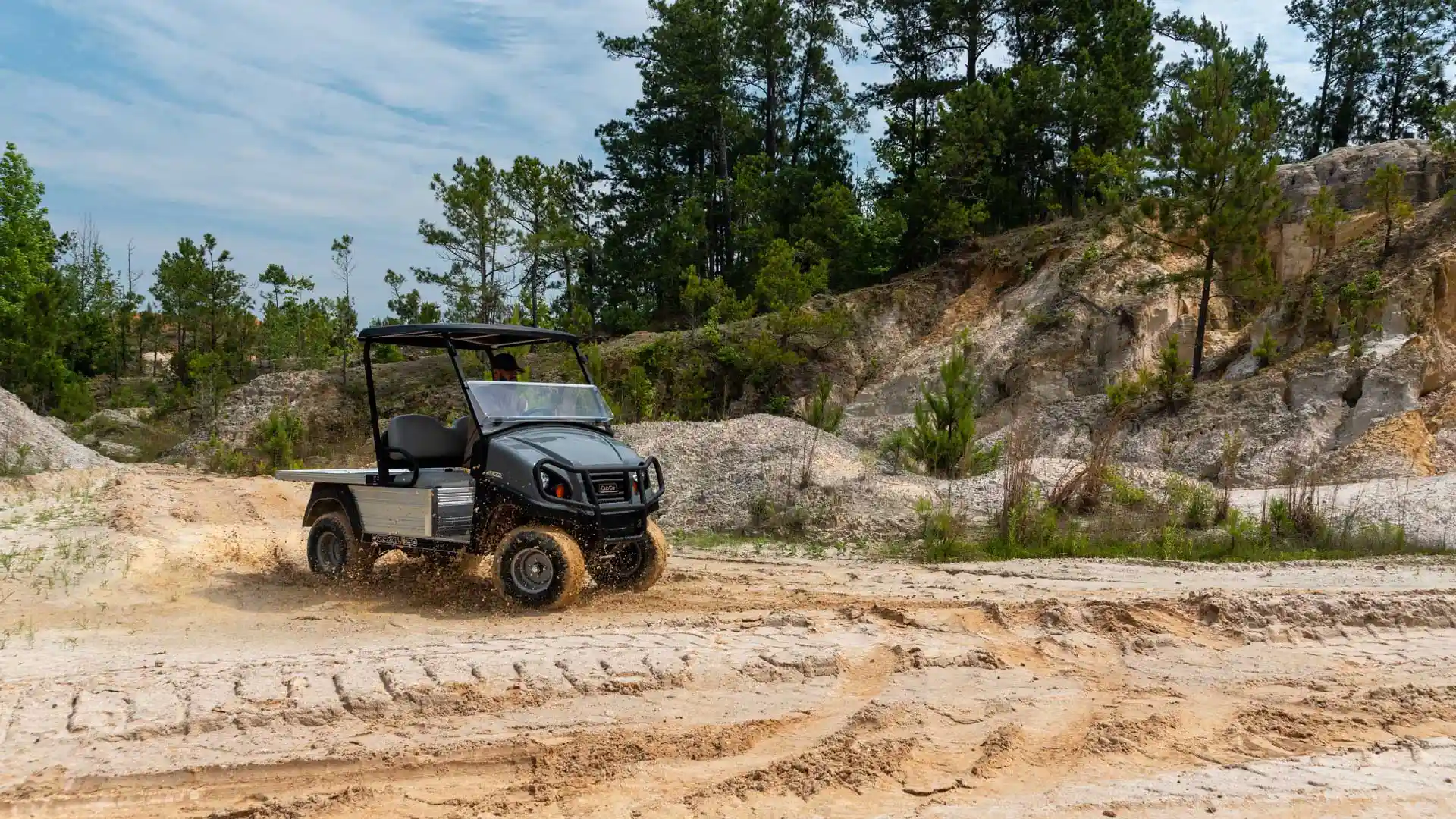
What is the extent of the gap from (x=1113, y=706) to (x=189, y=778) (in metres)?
4.56

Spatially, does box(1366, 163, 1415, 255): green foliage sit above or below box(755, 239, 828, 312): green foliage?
above

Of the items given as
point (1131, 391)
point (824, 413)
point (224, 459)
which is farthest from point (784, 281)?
point (224, 459)

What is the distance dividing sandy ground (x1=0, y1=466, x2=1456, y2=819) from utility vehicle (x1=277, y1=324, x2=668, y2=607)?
1.30ft

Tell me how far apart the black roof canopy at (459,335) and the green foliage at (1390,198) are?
19.3 meters

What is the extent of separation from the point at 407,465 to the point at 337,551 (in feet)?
4.07

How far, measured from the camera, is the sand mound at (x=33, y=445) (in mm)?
16516

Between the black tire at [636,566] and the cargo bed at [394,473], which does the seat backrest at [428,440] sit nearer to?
the cargo bed at [394,473]

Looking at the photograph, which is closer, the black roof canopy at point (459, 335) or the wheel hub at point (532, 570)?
the wheel hub at point (532, 570)

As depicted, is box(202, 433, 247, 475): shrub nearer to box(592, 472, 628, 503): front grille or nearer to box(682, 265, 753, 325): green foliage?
box(682, 265, 753, 325): green foliage

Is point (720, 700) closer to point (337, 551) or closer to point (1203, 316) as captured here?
point (337, 551)

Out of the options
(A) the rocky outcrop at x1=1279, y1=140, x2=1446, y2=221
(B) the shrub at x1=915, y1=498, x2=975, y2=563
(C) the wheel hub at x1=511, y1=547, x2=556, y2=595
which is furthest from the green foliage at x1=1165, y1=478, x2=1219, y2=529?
(A) the rocky outcrop at x1=1279, y1=140, x2=1446, y2=221

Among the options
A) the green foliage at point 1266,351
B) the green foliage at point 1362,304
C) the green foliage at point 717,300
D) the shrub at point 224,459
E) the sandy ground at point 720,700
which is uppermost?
the green foliage at point 717,300

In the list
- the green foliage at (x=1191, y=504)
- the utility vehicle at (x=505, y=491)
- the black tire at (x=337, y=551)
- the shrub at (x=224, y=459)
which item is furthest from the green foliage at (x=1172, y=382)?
the shrub at (x=224, y=459)

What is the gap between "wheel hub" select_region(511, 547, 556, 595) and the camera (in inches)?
300
